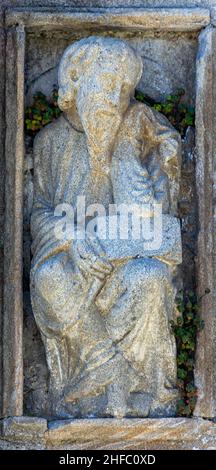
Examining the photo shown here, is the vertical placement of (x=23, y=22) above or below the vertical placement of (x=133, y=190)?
above

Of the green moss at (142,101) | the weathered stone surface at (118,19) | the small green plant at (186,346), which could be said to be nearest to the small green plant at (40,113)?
the green moss at (142,101)

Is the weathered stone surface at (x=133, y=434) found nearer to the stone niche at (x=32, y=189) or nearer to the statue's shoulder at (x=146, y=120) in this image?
the stone niche at (x=32, y=189)

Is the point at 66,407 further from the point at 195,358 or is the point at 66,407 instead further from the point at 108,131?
the point at 108,131

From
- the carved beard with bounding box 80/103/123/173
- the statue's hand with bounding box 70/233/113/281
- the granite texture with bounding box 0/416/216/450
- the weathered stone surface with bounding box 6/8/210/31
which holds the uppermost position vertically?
the weathered stone surface with bounding box 6/8/210/31

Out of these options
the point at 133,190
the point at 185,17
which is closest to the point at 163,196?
the point at 133,190

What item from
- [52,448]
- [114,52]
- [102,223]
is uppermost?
[114,52]

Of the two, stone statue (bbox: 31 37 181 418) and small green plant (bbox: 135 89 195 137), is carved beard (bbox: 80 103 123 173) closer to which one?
stone statue (bbox: 31 37 181 418)

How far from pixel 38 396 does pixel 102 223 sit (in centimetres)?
104

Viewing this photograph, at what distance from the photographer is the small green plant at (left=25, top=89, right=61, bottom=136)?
13047 mm

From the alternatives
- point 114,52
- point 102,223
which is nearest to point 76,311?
point 102,223

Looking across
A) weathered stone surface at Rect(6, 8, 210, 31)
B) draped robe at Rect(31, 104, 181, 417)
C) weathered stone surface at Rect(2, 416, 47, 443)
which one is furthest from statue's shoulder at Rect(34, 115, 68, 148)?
weathered stone surface at Rect(2, 416, 47, 443)

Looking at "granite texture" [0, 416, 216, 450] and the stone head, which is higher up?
the stone head

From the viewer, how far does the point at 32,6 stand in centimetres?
1309

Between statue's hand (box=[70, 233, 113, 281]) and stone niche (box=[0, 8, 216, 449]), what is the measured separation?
36 cm
